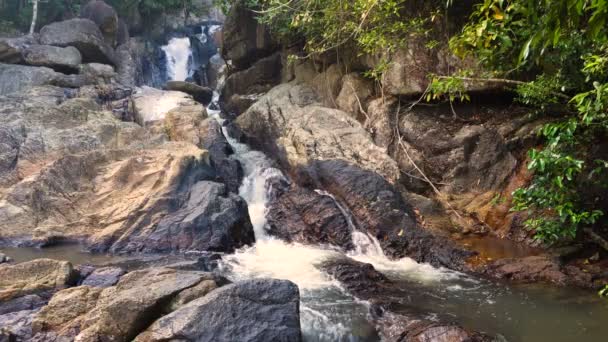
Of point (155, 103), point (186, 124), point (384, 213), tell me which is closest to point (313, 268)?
point (384, 213)

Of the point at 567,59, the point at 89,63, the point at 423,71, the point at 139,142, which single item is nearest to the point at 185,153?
the point at 139,142

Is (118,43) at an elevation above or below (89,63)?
above

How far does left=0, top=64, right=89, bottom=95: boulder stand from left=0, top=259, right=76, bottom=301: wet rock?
9.71 metres

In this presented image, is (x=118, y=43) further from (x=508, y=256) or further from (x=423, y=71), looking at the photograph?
(x=508, y=256)

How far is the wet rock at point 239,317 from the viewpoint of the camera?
5125mm

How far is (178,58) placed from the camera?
2633cm

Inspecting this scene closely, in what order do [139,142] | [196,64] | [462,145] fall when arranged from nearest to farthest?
[462,145] → [139,142] → [196,64]

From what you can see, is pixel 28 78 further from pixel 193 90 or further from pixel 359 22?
pixel 359 22

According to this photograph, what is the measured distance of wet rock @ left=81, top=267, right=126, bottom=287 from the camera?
23.9 ft

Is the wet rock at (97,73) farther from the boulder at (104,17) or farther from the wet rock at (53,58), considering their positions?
the boulder at (104,17)

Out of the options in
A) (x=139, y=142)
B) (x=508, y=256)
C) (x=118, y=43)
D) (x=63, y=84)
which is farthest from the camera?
(x=118, y=43)

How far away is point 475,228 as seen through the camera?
10.5 m

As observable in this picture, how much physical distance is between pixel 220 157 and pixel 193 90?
309 inches

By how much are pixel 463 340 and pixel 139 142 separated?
409 inches
